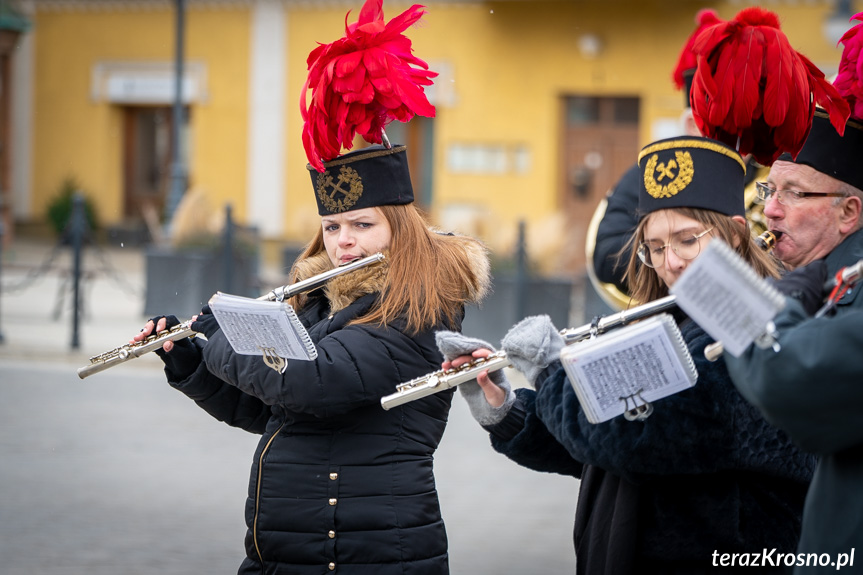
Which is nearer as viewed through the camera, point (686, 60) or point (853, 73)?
point (853, 73)

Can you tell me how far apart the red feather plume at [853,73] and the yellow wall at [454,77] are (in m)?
13.7

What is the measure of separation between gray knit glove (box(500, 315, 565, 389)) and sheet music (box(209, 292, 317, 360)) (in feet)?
1.40

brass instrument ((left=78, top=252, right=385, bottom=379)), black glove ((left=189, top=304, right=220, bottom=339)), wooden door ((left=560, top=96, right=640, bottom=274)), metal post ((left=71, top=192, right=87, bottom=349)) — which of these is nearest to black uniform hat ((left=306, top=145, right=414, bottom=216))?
brass instrument ((left=78, top=252, right=385, bottom=379))

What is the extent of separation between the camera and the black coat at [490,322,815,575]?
7.64 feet

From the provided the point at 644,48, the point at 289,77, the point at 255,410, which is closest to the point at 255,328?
the point at 255,410

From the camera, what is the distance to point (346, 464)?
2.73 meters

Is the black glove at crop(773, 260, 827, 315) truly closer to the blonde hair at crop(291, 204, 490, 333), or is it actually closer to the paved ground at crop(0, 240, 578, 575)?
the blonde hair at crop(291, 204, 490, 333)

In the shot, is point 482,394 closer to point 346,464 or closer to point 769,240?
point 346,464

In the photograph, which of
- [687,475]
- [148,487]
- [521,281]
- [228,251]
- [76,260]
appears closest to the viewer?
[687,475]

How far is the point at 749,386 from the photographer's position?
188 centimetres

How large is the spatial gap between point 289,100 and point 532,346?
1747 centimetres

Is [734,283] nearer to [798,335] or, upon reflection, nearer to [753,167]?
[798,335]

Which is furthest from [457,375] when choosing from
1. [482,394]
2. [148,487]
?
[148,487]

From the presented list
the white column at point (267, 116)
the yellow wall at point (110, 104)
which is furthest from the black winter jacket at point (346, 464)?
the yellow wall at point (110, 104)
